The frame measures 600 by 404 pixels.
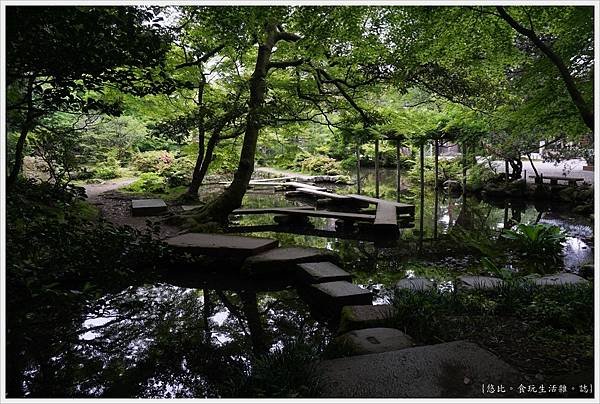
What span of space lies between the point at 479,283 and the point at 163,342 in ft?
14.1

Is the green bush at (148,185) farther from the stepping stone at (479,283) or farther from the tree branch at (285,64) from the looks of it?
the stepping stone at (479,283)

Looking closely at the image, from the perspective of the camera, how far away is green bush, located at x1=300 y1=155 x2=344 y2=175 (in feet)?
97.4

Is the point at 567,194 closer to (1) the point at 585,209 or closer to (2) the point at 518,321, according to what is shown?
(1) the point at 585,209

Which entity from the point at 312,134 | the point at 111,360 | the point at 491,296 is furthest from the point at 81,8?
the point at 312,134

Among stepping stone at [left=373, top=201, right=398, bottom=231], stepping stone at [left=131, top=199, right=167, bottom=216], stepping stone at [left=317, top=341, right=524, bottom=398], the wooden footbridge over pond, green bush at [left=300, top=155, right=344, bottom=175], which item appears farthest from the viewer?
green bush at [left=300, top=155, right=344, bottom=175]

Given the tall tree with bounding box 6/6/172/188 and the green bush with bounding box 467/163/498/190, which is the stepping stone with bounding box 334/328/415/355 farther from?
the green bush with bounding box 467/163/498/190

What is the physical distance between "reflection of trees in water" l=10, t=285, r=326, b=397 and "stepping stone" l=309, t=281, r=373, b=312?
1.02ft

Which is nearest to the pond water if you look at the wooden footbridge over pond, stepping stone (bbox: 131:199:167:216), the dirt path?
the wooden footbridge over pond

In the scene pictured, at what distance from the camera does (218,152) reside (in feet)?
49.2

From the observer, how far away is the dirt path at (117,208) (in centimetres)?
930

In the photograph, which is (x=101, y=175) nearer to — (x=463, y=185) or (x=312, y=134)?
(x=312, y=134)

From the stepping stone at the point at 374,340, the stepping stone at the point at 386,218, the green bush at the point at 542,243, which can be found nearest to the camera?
the stepping stone at the point at 374,340

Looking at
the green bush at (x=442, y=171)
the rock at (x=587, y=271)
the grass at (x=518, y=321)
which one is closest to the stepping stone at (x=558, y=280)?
the grass at (x=518, y=321)

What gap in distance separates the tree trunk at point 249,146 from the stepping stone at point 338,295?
14.1 ft
